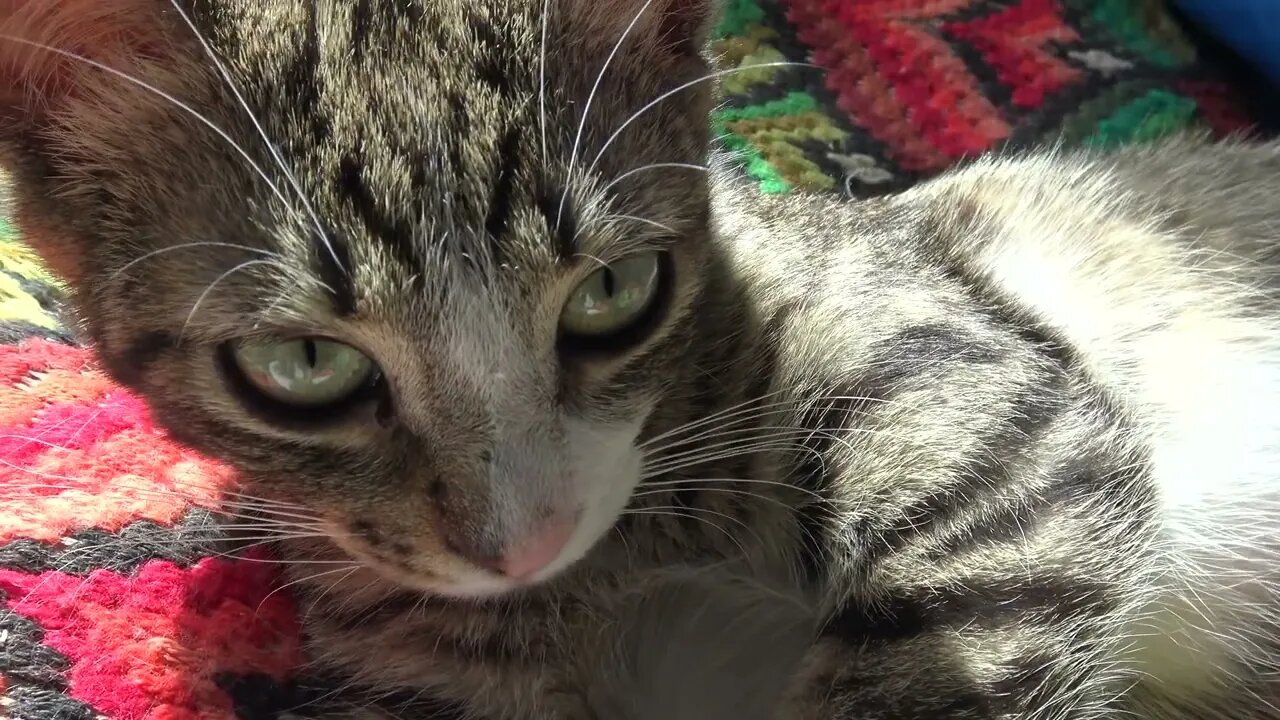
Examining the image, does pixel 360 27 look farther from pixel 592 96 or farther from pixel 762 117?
pixel 762 117

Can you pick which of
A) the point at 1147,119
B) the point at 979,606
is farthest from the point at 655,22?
the point at 1147,119

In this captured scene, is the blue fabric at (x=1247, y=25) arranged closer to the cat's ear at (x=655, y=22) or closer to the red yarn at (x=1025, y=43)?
the red yarn at (x=1025, y=43)

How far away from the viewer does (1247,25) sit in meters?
1.48

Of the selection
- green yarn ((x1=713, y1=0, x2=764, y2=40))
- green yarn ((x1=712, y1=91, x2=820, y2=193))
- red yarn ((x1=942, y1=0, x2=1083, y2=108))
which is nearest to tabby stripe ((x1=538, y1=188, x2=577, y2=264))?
Result: green yarn ((x1=712, y1=91, x2=820, y2=193))

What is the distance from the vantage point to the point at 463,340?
65 centimetres

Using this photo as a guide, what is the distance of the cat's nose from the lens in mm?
679

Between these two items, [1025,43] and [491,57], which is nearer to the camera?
[491,57]

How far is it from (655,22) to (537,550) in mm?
431

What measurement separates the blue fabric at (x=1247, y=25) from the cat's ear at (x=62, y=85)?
1445 millimetres

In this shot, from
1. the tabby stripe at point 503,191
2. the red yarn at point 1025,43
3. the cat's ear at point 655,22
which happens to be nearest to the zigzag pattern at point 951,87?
the red yarn at point 1025,43

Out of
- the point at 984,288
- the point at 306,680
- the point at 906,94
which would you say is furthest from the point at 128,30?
the point at 906,94

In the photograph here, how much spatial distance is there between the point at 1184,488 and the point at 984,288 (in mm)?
266

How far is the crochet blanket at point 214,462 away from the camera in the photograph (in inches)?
31.1

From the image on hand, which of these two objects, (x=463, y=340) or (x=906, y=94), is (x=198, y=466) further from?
(x=906, y=94)
